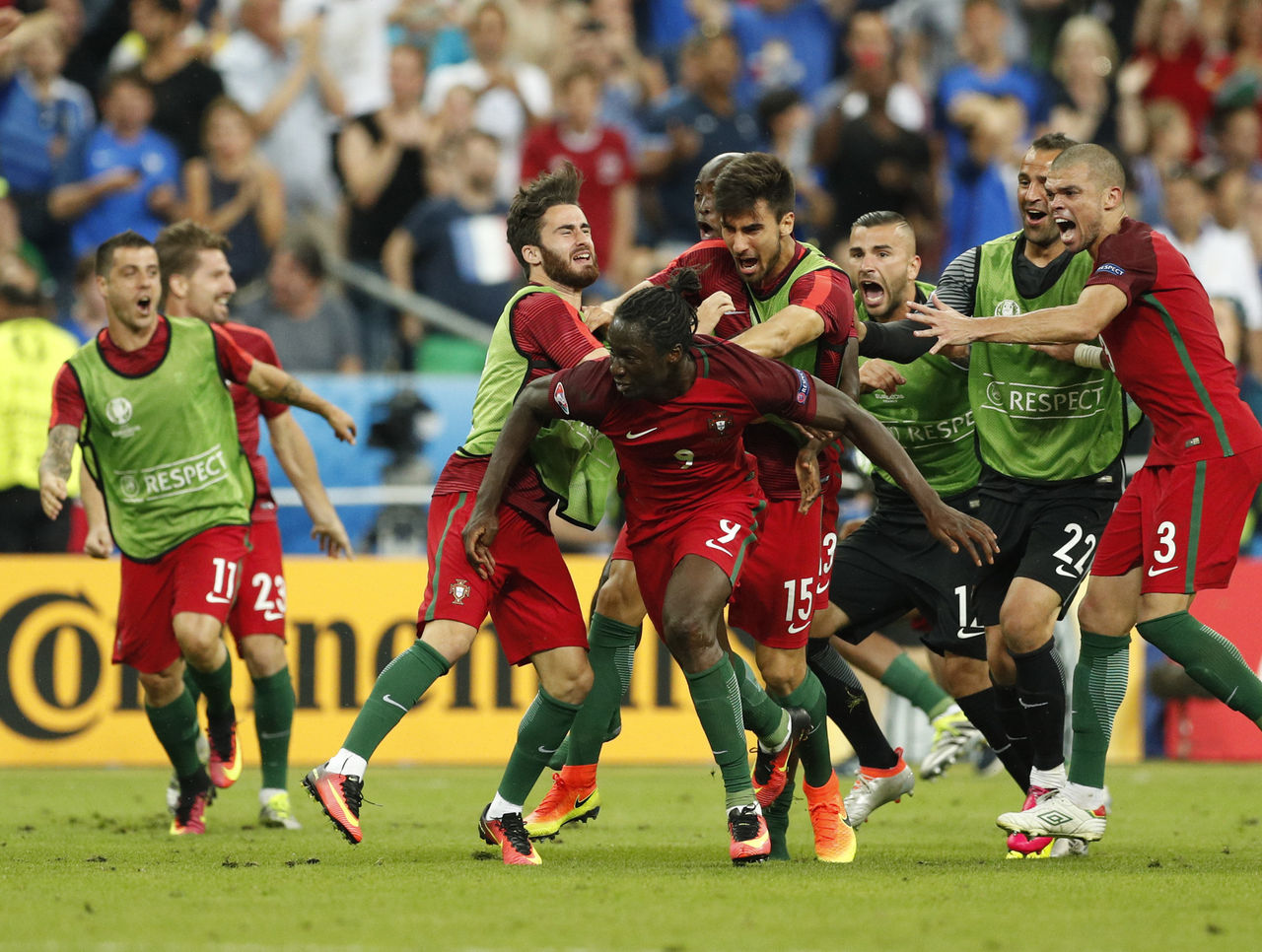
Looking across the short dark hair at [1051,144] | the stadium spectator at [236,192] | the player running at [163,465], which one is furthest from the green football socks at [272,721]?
the stadium spectator at [236,192]

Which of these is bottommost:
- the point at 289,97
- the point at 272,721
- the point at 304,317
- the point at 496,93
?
the point at 272,721

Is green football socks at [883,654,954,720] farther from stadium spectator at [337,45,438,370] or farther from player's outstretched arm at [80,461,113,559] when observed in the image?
stadium spectator at [337,45,438,370]

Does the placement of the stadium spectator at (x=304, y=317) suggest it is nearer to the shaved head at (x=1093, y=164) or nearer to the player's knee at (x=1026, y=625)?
the player's knee at (x=1026, y=625)

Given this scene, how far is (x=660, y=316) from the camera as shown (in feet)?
20.5

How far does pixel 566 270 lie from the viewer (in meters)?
7.01

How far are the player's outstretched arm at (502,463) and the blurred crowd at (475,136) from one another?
24.2ft

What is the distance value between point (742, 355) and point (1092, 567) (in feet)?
5.63

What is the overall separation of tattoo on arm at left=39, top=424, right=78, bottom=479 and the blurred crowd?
5497 millimetres

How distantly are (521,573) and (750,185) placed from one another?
1.71 meters

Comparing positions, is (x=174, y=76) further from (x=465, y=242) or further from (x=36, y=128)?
(x=465, y=242)

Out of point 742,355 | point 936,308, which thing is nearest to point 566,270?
point 742,355

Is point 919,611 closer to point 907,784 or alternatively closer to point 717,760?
point 907,784

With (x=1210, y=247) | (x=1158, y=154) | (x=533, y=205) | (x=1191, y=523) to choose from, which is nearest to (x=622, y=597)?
(x=533, y=205)

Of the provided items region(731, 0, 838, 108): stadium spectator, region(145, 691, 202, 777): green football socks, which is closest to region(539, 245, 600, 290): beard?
region(145, 691, 202, 777): green football socks
